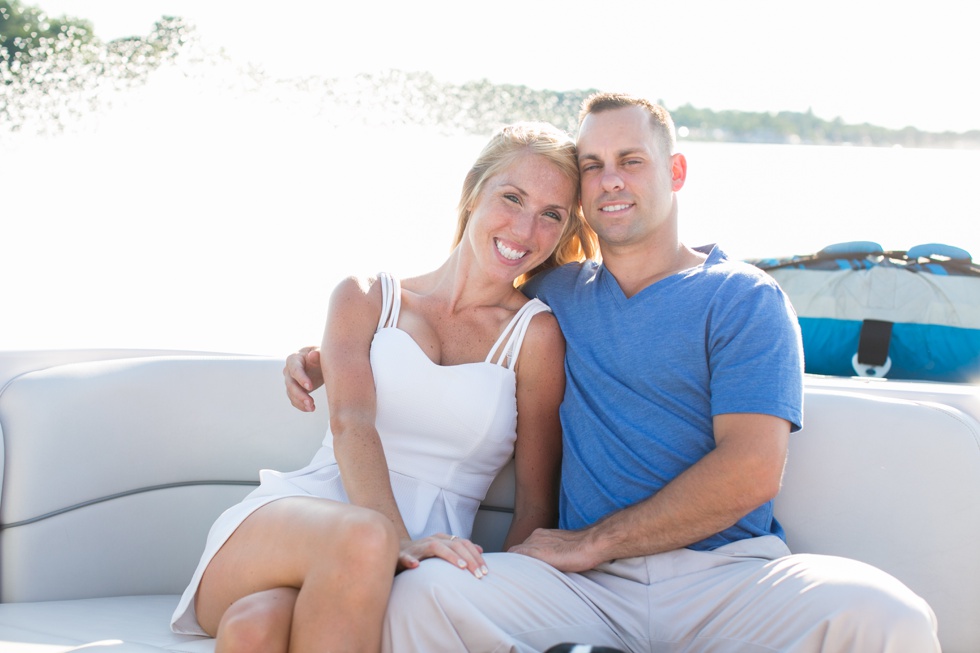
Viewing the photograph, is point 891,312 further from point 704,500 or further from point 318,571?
point 318,571

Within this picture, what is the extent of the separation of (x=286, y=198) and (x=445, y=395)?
15.4ft

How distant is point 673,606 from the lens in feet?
4.71

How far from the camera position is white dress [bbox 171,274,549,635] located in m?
1.64

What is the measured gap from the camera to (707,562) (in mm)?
1456

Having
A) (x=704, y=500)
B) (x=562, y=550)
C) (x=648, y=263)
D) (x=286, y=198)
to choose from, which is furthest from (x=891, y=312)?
(x=286, y=198)

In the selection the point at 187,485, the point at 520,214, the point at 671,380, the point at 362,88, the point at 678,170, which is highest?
the point at 362,88

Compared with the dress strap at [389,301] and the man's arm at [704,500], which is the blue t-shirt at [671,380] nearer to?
the man's arm at [704,500]

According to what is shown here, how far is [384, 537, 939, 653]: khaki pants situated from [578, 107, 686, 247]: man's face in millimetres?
651

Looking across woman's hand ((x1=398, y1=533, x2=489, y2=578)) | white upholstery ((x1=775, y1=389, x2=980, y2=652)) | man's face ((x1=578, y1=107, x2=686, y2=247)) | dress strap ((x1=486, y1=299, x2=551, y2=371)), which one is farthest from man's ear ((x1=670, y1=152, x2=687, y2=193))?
woman's hand ((x1=398, y1=533, x2=489, y2=578))

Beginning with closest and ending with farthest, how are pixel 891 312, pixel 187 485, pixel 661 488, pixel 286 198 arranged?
pixel 661 488 < pixel 187 485 < pixel 891 312 < pixel 286 198

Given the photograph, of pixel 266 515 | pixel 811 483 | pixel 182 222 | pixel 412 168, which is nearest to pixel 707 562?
pixel 811 483

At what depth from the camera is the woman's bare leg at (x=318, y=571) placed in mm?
1238

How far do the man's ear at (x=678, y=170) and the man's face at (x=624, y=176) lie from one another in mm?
27

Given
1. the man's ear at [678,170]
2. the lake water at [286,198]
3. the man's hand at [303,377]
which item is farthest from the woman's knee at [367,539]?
the lake water at [286,198]
